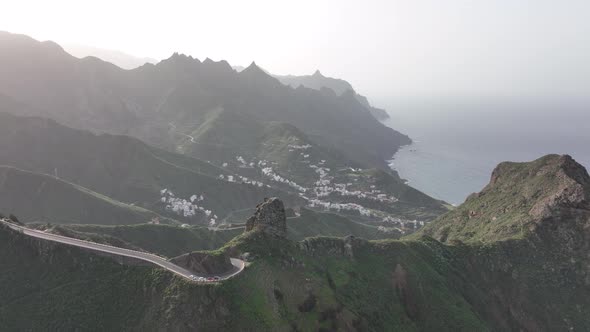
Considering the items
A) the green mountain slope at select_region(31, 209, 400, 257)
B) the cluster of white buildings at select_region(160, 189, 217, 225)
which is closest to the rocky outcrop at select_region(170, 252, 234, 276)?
the green mountain slope at select_region(31, 209, 400, 257)

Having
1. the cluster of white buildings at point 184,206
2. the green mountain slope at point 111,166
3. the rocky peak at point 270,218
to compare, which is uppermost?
the rocky peak at point 270,218

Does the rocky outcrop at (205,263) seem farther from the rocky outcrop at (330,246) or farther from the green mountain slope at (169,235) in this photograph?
the green mountain slope at (169,235)

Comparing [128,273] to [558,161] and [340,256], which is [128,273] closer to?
[340,256]

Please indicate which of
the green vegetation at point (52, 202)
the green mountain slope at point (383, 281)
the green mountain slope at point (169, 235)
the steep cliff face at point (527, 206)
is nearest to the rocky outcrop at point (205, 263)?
the green mountain slope at point (383, 281)

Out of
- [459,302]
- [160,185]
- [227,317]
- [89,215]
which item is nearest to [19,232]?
[227,317]

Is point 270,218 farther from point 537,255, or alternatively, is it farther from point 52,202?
point 52,202
